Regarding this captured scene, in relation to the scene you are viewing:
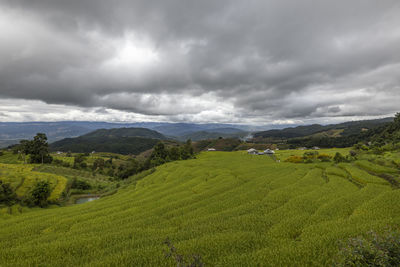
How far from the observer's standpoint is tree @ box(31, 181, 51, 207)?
106ft

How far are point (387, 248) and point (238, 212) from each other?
10793mm

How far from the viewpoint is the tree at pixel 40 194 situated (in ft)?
106

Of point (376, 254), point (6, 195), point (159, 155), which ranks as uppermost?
point (376, 254)

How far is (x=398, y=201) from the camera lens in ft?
50.9

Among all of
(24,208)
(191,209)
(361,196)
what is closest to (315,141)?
(361,196)

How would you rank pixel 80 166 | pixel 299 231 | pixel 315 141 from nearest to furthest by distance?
1. pixel 299 231
2. pixel 80 166
3. pixel 315 141

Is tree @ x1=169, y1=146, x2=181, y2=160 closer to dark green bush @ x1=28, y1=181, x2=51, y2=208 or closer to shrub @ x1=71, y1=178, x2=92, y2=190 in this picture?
shrub @ x1=71, y1=178, x2=92, y2=190

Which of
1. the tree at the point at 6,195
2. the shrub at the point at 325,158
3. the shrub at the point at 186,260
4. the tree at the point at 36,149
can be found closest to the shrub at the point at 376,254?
the shrub at the point at 186,260

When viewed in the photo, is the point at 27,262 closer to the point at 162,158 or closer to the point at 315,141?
the point at 162,158

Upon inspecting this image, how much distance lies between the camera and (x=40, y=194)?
32906 mm

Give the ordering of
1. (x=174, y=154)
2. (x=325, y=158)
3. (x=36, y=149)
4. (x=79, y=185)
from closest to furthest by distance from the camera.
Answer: (x=325, y=158)
(x=79, y=185)
(x=36, y=149)
(x=174, y=154)

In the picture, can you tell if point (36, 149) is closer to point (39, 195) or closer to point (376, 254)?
point (39, 195)

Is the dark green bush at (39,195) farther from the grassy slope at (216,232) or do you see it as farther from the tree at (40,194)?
the grassy slope at (216,232)

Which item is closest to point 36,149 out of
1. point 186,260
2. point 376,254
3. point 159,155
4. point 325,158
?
point 159,155
